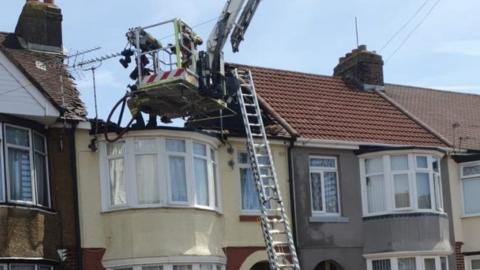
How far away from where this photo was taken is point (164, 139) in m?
21.4

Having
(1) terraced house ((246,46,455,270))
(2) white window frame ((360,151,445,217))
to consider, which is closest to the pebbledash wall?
(1) terraced house ((246,46,455,270))

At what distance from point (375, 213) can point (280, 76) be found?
593 centimetres

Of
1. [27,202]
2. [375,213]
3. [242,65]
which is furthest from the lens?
[242,65]

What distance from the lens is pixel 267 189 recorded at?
74.1 ft

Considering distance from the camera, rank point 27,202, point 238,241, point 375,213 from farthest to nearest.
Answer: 1. point 375,213
2. point 238,241
3. point 27,202

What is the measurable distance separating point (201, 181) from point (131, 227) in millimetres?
2268

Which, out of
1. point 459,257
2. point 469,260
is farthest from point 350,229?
point 469,260

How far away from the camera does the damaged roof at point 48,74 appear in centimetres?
2072

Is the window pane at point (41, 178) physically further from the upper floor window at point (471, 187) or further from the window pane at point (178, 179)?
the upper floor window at point (471, 187)

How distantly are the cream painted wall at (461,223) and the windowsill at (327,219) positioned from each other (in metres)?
4.01

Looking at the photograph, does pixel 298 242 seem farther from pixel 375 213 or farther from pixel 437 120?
pixel 437 120

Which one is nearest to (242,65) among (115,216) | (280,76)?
(280,76)

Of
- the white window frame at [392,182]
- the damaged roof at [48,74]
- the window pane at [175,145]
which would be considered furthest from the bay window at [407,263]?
the damaged roof at [48,74]

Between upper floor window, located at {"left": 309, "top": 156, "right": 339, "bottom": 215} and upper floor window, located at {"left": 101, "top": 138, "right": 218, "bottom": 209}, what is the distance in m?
4.35
